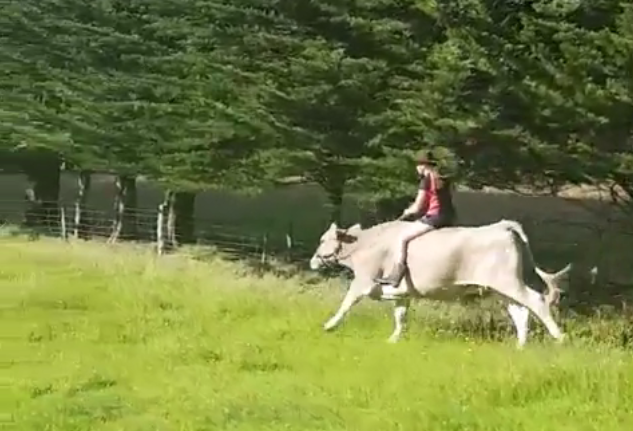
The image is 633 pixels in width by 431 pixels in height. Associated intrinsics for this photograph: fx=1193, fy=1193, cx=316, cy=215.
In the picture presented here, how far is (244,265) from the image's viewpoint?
22969 millimetres

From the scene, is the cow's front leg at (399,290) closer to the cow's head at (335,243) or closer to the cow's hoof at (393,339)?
the cow's hoof at (393,339)

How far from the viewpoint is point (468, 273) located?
1280 centimetres

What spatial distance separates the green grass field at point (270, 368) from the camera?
339 inches

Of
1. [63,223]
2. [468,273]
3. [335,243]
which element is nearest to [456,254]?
[468,273]

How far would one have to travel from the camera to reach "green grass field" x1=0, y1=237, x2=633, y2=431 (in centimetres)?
860

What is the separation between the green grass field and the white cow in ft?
1.14

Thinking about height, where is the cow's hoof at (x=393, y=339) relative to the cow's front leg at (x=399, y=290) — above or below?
below

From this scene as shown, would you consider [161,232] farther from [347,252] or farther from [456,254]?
[456,254]

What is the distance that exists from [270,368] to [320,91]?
991 cm

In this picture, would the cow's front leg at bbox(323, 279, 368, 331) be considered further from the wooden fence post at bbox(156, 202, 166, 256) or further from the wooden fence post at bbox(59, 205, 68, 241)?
the wooden fence post at bbox(59, 205, 68, 241)

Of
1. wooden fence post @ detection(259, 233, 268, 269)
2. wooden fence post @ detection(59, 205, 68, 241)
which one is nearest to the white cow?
wooden fence post @ detection(259, 233, 268, 269)

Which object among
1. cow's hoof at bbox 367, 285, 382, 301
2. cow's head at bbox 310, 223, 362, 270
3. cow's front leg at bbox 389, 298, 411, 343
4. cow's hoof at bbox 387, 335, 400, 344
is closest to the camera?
cow's hoof at bbox 387, 335, 400, 344

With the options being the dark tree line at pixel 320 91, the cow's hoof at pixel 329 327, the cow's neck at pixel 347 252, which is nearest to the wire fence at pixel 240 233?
the dark tree line at pixel 320 91

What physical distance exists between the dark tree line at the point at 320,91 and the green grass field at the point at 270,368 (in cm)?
326
